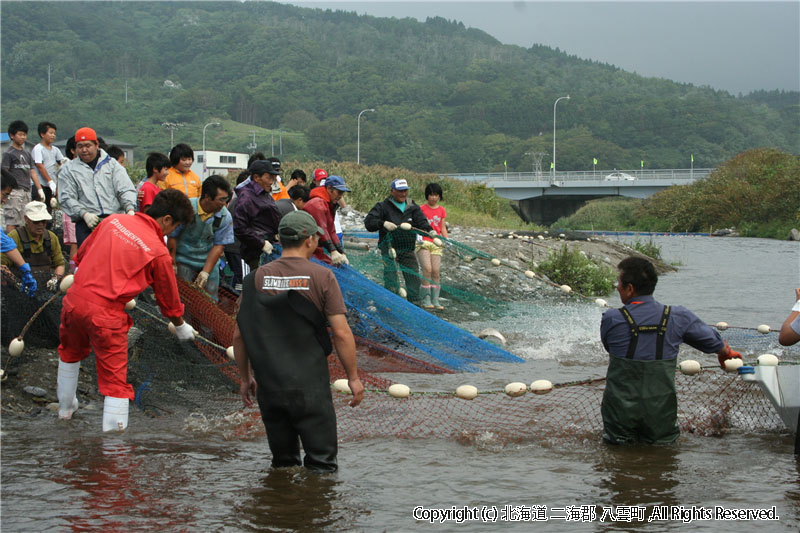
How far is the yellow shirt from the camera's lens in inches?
323

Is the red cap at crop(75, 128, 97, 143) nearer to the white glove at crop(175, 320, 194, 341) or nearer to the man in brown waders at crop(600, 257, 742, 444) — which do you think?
the white glove at crop(175, 320, 194, 341)

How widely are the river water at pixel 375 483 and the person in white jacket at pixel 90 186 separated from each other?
1.82 m

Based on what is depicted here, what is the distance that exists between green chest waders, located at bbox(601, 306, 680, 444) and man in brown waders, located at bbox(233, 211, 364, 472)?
1.70m

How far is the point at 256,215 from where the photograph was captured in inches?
317

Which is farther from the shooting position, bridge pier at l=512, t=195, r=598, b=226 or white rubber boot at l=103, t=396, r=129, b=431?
bridge pier at l=512, t=195, r=598, b=226

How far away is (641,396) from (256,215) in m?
4.45

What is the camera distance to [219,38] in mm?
190500

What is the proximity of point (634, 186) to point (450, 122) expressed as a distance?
84.2 metres

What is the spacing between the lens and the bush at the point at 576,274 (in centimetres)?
1505

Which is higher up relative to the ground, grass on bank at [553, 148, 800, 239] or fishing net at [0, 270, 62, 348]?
grass on bank at [553, 148, 800, 239]

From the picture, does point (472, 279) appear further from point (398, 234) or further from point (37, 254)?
point (37, 254)

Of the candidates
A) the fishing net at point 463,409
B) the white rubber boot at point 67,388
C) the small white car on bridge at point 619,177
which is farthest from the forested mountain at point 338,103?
the white rubber boot at point 67,388

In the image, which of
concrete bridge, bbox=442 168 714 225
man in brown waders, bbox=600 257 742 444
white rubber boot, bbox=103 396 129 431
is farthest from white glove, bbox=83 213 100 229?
concrete bridge, bbox=442 168 714 225

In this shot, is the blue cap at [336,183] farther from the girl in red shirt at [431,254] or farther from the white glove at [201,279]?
the white glove at [201,279]
